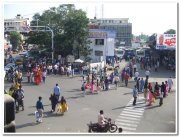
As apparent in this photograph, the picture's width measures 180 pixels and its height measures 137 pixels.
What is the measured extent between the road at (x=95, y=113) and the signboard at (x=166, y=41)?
551 inches

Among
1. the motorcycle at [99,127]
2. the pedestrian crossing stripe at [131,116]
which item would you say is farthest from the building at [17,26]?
the motorcycle at [99,127]

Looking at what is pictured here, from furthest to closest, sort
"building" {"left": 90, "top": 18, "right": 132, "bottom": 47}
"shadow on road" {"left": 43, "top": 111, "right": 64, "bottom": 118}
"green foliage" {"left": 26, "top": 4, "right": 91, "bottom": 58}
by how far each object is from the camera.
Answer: "building" {"left": 90, "top": 18, "right": 132, "bottom": 47}, "green foliage" {"left": 26, "top": 4, "right": 91, "bottom": 58}, "shadow on road" {"left": 43, "top": 111, "right": 64, "bottom": 118}

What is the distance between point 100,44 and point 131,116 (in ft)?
106

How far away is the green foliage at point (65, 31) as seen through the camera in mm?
44938

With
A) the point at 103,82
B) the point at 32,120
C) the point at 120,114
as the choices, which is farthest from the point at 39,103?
the point at 103,82

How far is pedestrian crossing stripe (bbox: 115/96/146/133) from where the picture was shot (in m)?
18.6

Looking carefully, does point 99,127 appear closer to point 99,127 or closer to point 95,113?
point 99,127

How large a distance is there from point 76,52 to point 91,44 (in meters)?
6.10

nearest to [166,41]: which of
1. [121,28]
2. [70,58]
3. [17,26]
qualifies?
[70,58]

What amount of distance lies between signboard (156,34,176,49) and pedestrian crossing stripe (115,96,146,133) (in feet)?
60.4

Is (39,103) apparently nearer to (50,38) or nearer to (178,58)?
(178,58)

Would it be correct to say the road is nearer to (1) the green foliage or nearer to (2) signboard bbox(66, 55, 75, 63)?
(2) signboard bbox(66, 55, 75, 63)

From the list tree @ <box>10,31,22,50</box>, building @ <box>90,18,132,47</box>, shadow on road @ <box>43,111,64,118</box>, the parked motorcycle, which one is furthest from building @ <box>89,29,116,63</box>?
building @ <box>90,18,132,47</box>

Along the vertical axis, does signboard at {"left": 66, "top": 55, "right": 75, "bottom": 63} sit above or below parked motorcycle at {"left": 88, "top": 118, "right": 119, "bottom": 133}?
above
